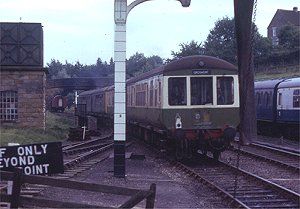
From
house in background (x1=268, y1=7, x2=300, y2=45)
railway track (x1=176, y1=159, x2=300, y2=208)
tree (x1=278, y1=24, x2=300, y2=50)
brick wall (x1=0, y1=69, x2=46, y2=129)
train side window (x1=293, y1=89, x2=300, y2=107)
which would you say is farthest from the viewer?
house in background (x1=268, y1=7, x2=300, y2=45)

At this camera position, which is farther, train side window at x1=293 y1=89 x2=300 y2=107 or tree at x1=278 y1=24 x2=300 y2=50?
tree at x1=278 y1=24 x2=300 y2=50

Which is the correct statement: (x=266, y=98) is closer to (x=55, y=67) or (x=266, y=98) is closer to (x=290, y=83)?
(x=290, y=83)

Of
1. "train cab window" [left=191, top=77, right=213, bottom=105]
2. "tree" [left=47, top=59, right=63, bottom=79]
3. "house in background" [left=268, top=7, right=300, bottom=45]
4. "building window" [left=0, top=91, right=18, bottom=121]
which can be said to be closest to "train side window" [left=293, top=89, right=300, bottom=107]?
"train cab window" [left=191, top=77, right=213, bottom=105]

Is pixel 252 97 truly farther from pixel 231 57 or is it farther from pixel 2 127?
pixel 231 57

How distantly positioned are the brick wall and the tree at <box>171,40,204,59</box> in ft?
70.0

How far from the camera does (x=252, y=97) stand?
706 inches

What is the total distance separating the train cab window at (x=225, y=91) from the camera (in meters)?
16.5

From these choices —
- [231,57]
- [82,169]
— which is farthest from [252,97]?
[231,57]

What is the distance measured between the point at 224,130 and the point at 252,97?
2002 millimetres

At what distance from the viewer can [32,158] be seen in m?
8.00

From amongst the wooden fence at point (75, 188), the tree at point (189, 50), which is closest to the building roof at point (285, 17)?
the tree at point (189, 50)

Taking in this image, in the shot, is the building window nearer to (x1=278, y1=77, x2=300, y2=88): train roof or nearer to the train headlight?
(x1=278, y1=77, x2=300, y2=88): train roof

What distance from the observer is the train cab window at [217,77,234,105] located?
16.5 metres

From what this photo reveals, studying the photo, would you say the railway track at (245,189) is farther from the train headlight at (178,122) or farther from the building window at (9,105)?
the building window at (9,105)
